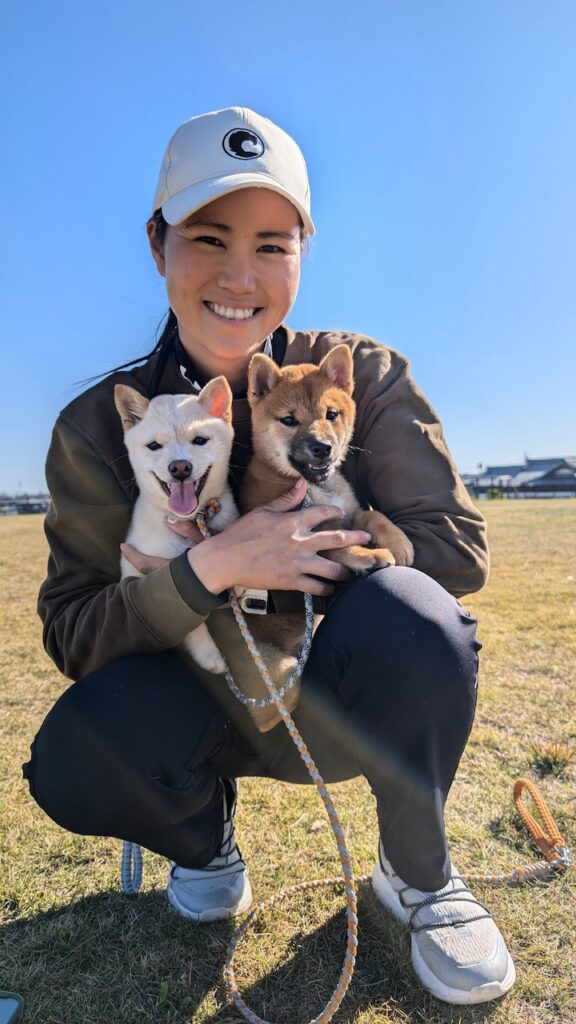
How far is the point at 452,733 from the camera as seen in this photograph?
176 centimetres

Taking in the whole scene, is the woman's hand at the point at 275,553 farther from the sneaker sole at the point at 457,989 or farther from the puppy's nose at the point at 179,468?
the sneaker sole at the point at 457,989

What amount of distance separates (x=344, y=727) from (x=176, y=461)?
3.05 feet

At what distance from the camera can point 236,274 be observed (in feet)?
6.88

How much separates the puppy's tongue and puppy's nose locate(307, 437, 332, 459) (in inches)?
15.5

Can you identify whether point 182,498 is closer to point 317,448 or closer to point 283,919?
point 317,448

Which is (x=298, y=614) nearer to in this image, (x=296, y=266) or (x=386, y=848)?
(x=386, y=848)

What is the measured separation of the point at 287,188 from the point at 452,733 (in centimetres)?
165

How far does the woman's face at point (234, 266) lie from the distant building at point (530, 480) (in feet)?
132

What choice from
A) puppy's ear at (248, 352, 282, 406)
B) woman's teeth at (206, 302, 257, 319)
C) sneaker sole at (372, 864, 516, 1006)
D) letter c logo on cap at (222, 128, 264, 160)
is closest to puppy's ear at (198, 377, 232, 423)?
puppy's ear at (248, 352, 282, 406)

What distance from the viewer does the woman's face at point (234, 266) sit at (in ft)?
6.84

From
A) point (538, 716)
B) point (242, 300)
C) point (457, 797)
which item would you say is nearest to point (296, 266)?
point (242, 300)

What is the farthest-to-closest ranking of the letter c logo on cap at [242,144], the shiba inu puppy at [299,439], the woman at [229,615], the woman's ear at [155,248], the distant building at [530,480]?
the distant building at [530,480], the woman's ear at [155,248], the shiba inu puppy at [299,439], the letter c logo on cap at [242,144], the woman at [229,615]

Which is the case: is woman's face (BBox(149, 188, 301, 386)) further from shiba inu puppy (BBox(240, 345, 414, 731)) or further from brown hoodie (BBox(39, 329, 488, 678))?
brown hoodie (BBox(39, 329, 488, 678))

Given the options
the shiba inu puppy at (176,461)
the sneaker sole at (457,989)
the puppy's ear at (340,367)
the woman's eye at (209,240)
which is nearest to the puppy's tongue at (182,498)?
the shiba inu puppy at (176,461)
